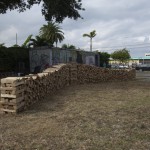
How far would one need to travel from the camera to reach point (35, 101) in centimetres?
1067

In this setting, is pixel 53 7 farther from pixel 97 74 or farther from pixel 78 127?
pixel 78 127

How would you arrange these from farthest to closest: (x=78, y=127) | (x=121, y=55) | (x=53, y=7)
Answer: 1. (x=121, y=55)
2. (x=53, y=7)
3. (x=78, y=127)

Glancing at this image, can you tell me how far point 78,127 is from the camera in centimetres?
702

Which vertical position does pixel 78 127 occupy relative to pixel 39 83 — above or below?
below

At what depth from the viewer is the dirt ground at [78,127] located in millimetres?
5820

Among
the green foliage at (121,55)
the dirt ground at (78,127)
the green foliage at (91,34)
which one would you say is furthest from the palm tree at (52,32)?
the dirt ground at (78,127)

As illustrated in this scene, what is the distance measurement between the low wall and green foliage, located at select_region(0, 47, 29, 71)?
8264 mm

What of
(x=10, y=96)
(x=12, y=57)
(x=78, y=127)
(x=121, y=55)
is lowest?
(x=78, y=127)

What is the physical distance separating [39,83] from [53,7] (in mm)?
8188

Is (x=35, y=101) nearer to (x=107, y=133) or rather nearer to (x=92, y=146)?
(x=107, y=133)

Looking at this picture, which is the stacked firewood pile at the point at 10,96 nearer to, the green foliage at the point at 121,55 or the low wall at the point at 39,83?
the low wall at the point at 39,83

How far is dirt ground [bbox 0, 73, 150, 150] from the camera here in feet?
19.1

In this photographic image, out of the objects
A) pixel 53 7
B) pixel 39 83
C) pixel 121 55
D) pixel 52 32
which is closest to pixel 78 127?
pixel 39 83

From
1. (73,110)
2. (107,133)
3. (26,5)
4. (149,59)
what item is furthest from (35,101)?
(149,59)
